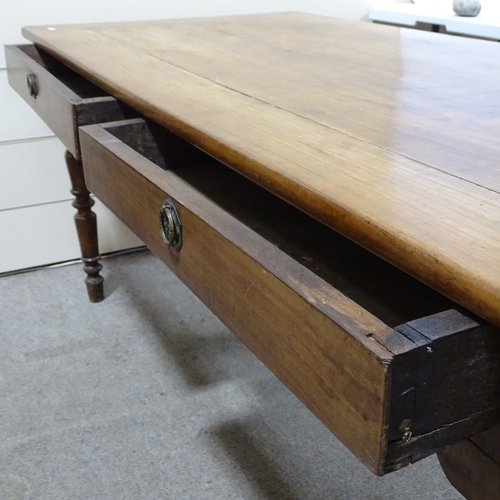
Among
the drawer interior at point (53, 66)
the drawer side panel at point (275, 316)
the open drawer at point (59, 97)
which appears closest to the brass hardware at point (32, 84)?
the open drawer at point (59, 97)

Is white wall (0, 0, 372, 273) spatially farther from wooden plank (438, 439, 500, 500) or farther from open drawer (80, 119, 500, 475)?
wooden plank (438, 439, 500, 500)

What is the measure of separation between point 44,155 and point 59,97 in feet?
2.30

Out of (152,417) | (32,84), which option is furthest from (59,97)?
(152,417)

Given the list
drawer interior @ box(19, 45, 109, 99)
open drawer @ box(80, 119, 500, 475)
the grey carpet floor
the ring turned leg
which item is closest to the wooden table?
open drawer @ box(80, 119, 500, 475)

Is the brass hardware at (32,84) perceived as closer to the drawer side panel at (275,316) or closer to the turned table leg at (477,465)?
the drawer side panel at (275,316)

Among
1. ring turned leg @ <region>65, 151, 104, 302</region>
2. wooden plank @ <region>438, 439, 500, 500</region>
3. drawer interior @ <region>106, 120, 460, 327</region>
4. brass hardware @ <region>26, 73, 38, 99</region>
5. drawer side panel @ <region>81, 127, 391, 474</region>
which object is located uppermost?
brass hardware @ <region>26, 73, 38, 99</region>

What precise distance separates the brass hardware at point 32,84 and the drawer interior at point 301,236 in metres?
0.30

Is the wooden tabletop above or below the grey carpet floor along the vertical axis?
above

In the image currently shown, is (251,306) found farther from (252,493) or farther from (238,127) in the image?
(252,493)

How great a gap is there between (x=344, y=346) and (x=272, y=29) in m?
0.94

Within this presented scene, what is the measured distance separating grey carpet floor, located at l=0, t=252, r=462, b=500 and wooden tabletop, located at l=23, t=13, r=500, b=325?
21.3 inches

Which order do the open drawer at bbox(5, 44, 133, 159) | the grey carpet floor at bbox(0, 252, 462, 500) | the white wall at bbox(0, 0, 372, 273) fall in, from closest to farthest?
the open drawer at bbox(5, 44, 133, 159) < the grey carpet floor at bbox(0, 252, 462, 500) < the white wall at bbox(0, 0, 372, 273)

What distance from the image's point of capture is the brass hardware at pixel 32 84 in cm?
98

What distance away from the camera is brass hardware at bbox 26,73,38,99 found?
3.22 ft
